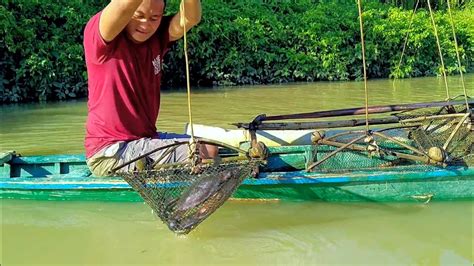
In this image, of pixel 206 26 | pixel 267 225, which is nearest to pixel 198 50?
pixel 206 26

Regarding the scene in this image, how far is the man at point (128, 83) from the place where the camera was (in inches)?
143

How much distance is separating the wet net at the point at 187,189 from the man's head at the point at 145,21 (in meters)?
0.86

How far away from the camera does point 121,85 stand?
12.3ft

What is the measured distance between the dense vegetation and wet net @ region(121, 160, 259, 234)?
8246mm

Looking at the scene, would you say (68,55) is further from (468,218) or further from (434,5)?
(434,5)

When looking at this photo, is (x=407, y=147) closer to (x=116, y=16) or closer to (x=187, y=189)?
(x=187, y=189)

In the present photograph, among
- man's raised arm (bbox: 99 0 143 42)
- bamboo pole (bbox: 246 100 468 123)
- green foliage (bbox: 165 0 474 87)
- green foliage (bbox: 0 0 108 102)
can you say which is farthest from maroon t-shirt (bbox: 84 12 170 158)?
green foliage (bbox: 165 0 474 87)

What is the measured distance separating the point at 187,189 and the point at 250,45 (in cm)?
1160

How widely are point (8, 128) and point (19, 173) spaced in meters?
3.61

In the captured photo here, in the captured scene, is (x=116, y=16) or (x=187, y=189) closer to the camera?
(x=116, y=16)

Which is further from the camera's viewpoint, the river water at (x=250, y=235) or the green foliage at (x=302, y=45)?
the green foliage at (x=302, y=45)

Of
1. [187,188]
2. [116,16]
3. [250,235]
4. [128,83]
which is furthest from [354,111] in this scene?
[116,16]

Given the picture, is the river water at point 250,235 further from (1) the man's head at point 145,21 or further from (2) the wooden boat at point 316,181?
(1) the man's head at point 145,21

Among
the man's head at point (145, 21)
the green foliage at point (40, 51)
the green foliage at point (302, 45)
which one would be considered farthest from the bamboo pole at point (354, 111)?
the green foliage at point (302, 45)
